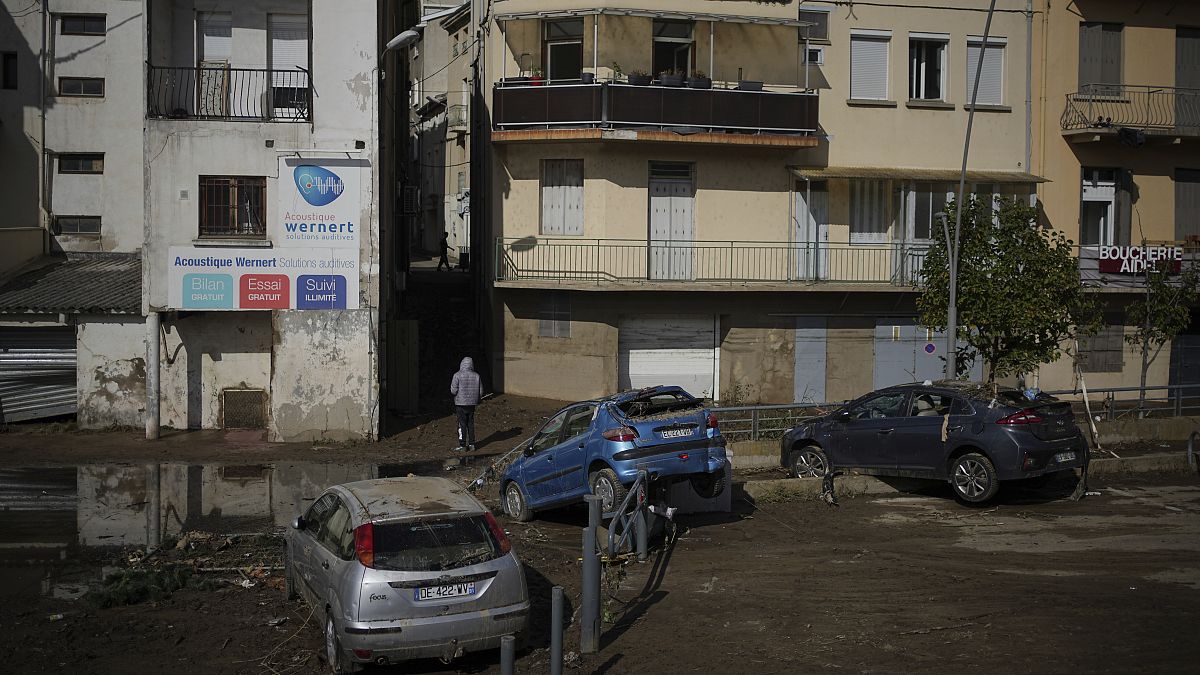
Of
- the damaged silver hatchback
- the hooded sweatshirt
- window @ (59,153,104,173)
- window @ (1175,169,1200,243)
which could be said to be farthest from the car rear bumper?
window @ (1175,169,1200,243)

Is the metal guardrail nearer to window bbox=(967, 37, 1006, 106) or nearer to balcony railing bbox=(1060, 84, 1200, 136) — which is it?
balcony railing bbox=(1060, 84, 1200, 136)

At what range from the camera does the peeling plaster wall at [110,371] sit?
861 inches

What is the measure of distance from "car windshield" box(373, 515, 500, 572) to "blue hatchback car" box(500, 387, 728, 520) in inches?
144

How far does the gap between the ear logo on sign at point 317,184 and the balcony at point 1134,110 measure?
1946 centimetres

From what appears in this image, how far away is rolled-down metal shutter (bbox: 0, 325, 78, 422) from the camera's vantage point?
72.8ft

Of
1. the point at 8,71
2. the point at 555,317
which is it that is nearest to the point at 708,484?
the point at 555,317

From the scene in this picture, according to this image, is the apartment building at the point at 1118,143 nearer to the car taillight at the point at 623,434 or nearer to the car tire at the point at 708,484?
the car tire at the point at 708,484

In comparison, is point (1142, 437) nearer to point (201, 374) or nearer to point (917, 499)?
point (917, 499)

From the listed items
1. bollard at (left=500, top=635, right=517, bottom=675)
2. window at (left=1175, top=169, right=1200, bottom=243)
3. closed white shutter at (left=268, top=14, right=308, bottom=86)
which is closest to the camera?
bollard at (left=500, top=635, right=517, bottom=675)

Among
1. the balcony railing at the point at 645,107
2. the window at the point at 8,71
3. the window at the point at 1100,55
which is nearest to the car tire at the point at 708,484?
the balcony railing at the point at 645,107

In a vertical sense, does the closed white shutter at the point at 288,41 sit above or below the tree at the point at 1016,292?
above

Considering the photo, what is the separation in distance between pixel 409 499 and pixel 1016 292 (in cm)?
1436

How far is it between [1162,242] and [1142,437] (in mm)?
11952

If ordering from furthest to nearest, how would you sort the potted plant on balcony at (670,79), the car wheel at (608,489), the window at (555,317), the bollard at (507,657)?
the window at (555,317) → the potted plant on balcony at (670,79) → the car wheel at (608,489) → the bollard at (507,657)
